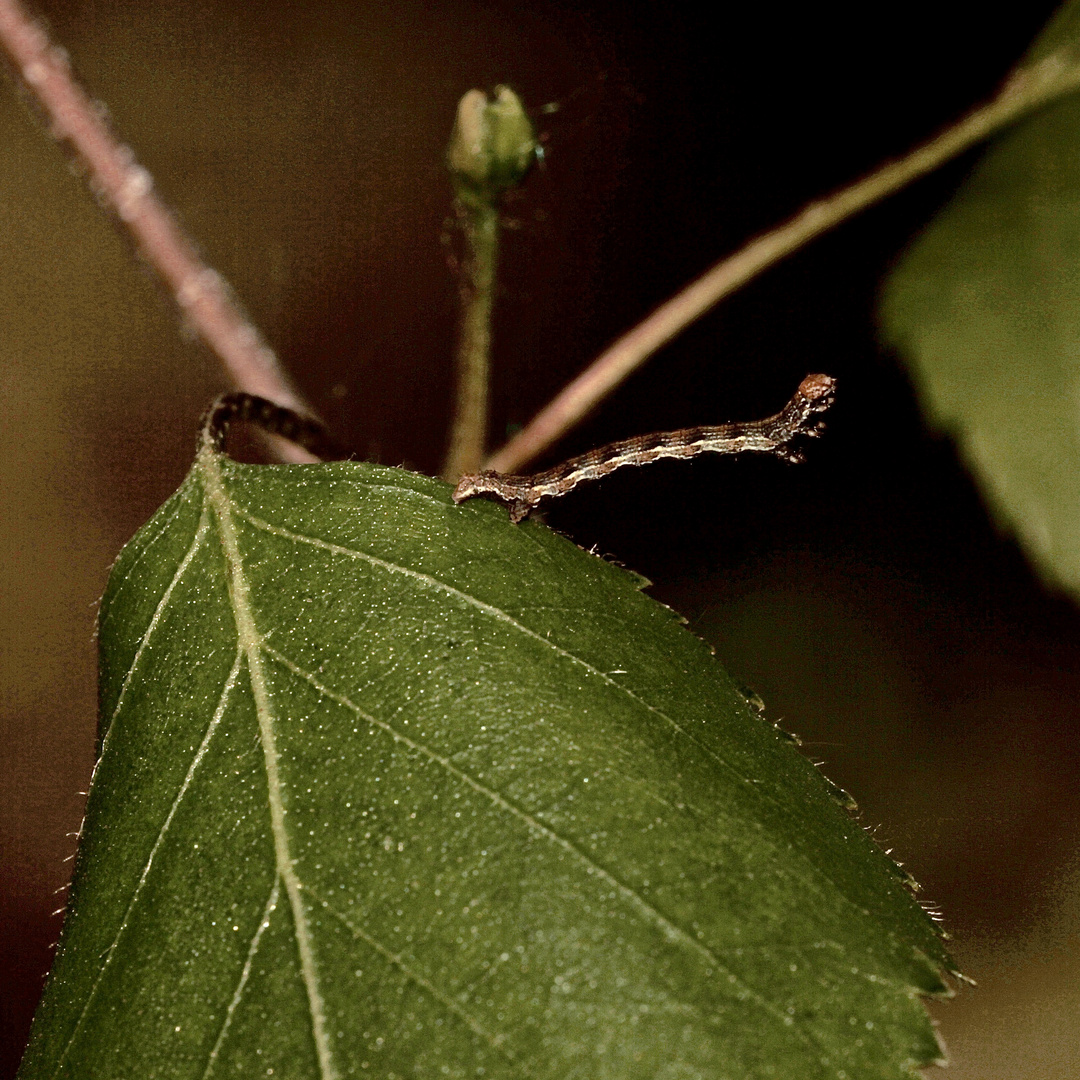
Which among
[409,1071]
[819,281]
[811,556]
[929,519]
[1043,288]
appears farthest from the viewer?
[811,556]

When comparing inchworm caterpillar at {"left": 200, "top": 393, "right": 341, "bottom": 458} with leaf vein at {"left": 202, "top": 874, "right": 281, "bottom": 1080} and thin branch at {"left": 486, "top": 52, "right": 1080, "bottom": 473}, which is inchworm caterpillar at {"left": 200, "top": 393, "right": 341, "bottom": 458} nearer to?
thin branch at {"left": 486, "top": 52, "right": 1080, "bottom": 473}

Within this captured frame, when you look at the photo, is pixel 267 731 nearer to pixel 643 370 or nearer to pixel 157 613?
pixel 157 613

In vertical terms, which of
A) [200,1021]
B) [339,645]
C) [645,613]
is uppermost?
[645,613]

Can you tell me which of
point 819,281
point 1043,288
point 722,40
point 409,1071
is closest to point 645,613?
point 409,1071

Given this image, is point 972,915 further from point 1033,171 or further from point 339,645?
point 339,645

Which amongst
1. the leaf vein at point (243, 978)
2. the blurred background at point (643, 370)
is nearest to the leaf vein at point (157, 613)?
the leaf vein at point (243, 978)

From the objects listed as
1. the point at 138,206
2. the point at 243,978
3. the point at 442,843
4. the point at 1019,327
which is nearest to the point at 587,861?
the point at 442,843

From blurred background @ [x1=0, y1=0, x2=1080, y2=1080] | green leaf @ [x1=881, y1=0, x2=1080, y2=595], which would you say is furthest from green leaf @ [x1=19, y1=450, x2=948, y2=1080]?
blurred background @ [x1=0, y1=0, x2=1080, y2=1080]

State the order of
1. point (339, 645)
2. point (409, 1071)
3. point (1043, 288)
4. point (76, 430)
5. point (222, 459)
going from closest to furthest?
1. point (409, 1071)
2. point (339, 645)
3. point (222, 459)
4. point (1043, 288)
5. point (76, 430)
